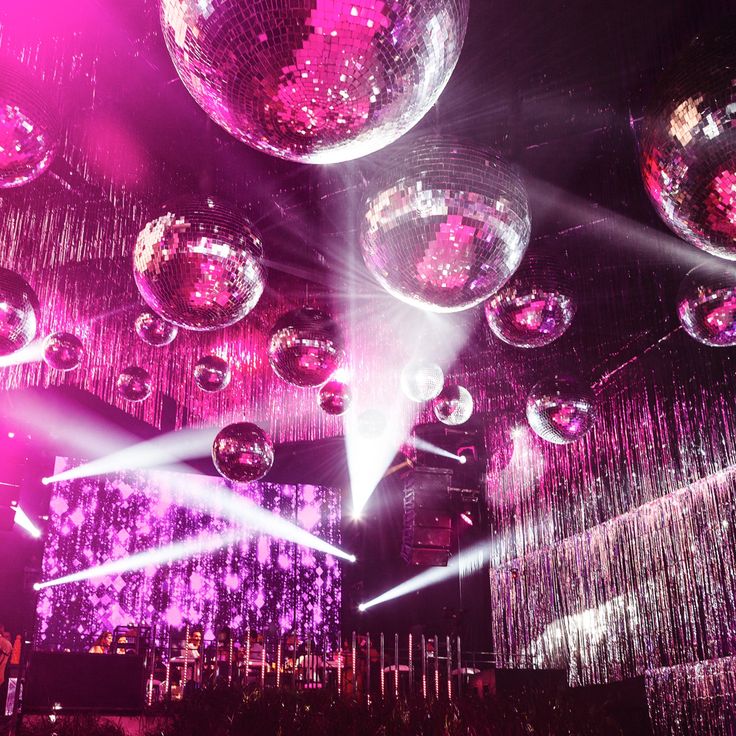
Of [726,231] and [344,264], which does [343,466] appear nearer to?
[344,264]

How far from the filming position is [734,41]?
174 cm

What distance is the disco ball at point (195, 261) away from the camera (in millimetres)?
2711

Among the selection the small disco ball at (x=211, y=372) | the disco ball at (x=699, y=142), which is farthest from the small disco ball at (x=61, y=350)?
the disco ball at (x=699, y=142)

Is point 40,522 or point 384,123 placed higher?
point 40,522

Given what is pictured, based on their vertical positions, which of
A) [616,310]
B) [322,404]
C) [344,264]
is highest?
[344,264]

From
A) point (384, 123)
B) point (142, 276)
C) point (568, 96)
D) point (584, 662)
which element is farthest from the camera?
point (584, 662)

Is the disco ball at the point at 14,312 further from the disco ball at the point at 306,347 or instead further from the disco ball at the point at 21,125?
the disco ball at the point at 21,125

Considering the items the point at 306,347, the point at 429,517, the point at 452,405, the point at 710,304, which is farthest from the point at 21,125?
the point at 429,517

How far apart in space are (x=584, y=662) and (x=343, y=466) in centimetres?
555

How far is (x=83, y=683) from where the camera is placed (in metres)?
6.49

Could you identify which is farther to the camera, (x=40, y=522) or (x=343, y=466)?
(x=343, y=466)

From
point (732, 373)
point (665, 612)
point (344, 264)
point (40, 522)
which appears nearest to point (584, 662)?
point (665, 612)

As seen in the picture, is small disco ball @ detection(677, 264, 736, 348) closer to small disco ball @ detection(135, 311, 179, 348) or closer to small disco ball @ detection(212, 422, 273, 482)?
small disco ball @ detection(212, 422, 273, 482)

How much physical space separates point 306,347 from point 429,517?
→ 5.58m
